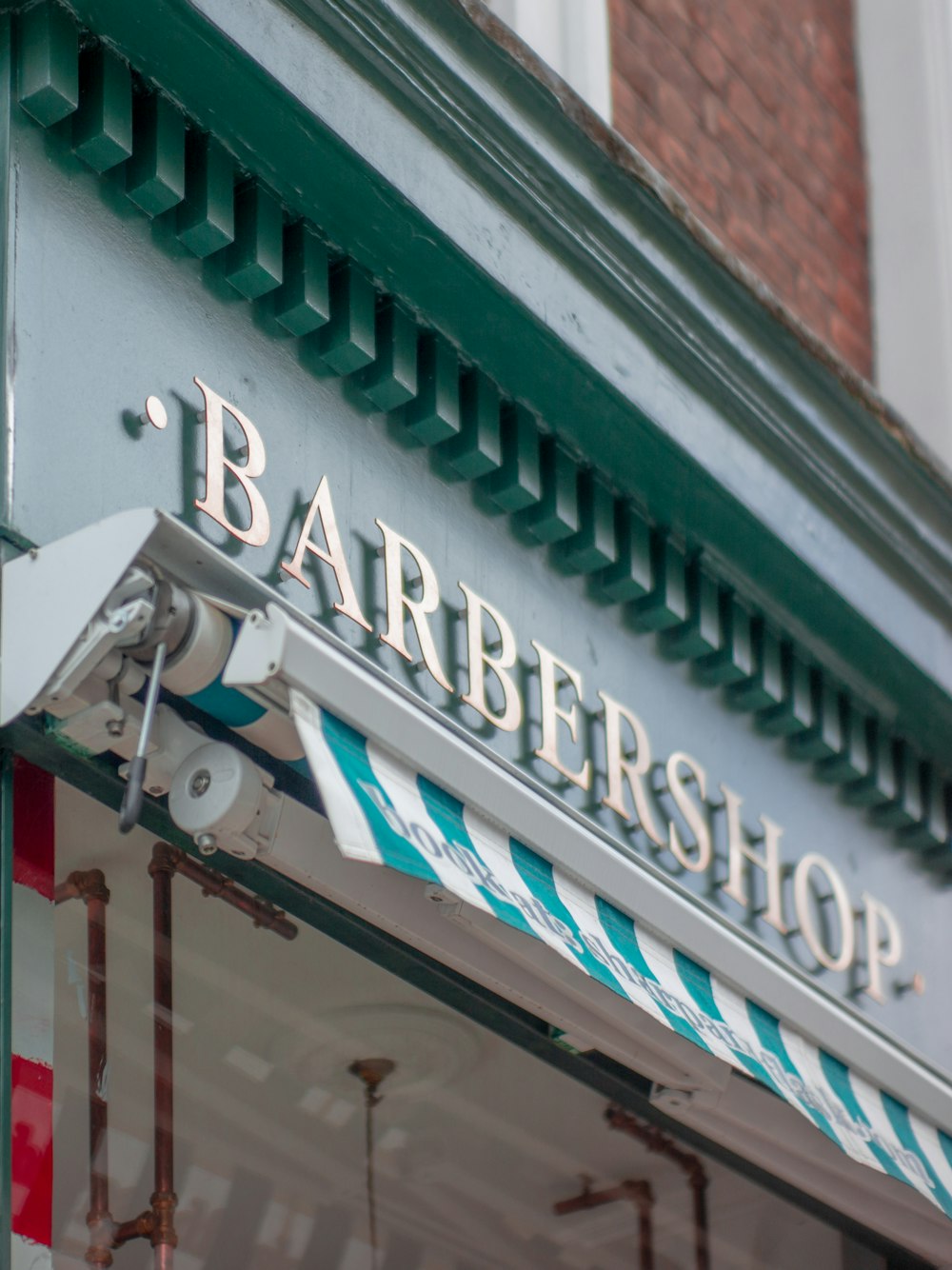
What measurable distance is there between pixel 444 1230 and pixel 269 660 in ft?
5.79

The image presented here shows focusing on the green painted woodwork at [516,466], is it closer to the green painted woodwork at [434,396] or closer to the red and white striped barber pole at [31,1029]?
the green painted woodwork at [434,396]

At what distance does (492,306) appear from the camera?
4.46 meters

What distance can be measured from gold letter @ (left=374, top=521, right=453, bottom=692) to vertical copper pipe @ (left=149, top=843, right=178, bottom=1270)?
2.11 ft

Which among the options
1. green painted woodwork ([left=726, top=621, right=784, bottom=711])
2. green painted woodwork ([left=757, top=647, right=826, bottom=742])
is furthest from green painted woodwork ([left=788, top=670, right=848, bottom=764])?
green painted woodwork ([left=726, top=621, right=784, bottom=711])

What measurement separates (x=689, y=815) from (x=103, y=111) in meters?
2.16

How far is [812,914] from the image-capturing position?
18.1 feet

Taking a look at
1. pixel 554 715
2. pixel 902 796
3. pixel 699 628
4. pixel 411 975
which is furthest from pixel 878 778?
pixel 411 975

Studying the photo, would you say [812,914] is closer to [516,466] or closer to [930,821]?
[930,821]

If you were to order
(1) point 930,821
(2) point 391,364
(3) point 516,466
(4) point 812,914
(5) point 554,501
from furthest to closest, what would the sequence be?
(1) point 930,821 → (4) point 812,914 → (5) point 554,501 → (3) point 516,466 → (2) point 391,364

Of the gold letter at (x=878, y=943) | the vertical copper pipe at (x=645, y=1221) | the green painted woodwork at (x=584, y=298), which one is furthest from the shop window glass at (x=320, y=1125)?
the green painted woodwork at (x=584, y=298)

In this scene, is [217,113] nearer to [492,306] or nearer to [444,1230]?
[492,306]

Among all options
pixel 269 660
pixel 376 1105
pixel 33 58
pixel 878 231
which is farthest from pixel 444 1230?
pixel 878 231

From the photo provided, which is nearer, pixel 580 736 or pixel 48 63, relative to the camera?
pixel 48 63

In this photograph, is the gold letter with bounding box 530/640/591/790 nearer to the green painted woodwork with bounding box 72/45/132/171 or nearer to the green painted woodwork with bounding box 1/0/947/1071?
the green painted woodwork with bounding box 1/0/947/1071
